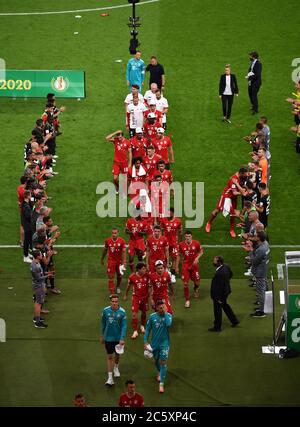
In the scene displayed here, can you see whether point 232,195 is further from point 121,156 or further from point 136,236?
point 121,156

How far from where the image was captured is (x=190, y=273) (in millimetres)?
23484

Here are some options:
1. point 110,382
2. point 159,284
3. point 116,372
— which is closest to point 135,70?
point 159,284

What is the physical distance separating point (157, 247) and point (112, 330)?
362 centimetres

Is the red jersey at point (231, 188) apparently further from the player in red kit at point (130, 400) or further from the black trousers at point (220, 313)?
the player in red kit at point (130, 400)

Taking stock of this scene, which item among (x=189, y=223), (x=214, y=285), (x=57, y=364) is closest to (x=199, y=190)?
(x=189, y=223)

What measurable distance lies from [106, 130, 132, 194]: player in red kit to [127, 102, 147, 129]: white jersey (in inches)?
71.6

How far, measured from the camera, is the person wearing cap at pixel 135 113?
3014 cm

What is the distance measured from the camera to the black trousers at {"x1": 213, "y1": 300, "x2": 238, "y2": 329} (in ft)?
72.2

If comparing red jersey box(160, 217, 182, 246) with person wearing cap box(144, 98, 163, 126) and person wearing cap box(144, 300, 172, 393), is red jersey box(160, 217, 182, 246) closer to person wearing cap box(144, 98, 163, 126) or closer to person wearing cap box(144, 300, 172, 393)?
person wearing cap box(144, 300, 172, 393)

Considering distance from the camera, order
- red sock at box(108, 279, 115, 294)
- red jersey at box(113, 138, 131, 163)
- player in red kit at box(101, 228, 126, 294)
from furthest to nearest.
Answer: red jersey at box(113, 138, 131, 163)
red sock at box(108, 279, 115, 294)
player in red kit at box(101, 228, 126, 294)

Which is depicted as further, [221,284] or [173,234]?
[173,234]

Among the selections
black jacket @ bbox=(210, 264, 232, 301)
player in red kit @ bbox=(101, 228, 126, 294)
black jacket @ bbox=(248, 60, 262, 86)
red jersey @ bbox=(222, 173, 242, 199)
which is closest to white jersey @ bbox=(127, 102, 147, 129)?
black jacket @ bbox=(248, 60, 262, 86)

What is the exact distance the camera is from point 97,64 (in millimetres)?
37406

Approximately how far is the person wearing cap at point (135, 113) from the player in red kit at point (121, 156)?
5.98ft
